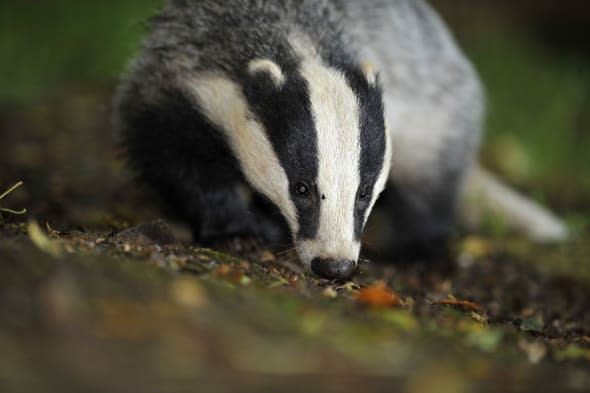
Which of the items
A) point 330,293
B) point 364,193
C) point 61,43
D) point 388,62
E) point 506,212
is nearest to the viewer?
point 330,293

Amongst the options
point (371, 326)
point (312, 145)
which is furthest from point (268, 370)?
point (312, 145)

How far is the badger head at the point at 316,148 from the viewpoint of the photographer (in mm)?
3643

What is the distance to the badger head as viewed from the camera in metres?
3.64

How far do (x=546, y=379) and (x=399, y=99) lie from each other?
8.58 ft

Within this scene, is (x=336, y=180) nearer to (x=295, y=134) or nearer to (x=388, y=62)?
(x=295, y=134)

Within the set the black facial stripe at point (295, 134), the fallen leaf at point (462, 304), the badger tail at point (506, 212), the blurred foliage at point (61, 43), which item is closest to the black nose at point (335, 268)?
the black facial stripe at point (295, 134)

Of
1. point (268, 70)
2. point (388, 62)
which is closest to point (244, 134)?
point (268, 70)

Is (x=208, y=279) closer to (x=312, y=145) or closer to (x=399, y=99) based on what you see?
(x=312, y=145)

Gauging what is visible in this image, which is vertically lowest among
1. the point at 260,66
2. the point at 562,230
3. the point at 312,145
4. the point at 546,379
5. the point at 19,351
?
the point at 562,230

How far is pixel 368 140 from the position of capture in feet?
12.3

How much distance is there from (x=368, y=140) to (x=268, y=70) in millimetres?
573

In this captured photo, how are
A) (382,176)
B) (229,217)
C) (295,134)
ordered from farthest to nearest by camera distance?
(229,217) → (382,176) → (295,134)

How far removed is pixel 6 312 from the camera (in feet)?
8.33

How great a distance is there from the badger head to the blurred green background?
2478 mm
